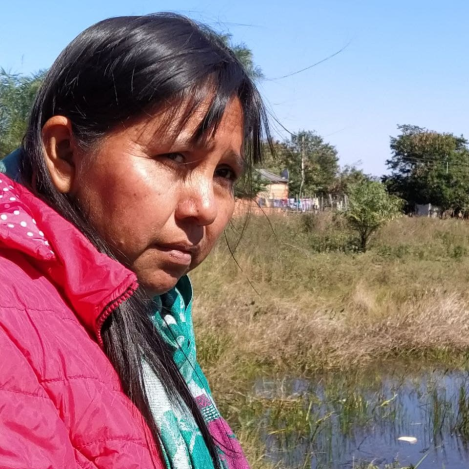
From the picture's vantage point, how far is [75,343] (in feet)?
2.73

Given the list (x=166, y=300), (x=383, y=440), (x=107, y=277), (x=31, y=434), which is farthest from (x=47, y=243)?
(x=383, y=440)

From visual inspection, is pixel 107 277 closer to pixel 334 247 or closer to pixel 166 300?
pixel 166 300

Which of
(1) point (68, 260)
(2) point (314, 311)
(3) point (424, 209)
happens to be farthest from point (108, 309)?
(3) point (424, 209)

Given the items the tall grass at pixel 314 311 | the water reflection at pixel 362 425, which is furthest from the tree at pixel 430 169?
the water reflection at pixel 362 425

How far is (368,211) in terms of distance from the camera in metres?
19.2

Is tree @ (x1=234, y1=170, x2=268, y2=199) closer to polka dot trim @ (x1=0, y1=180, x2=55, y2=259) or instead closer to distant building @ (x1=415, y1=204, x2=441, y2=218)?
polka dot trim @ (x1=0, y1=180, x2=55, y2=259)

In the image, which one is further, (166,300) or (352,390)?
(352,390)

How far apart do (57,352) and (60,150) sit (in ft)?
1.18

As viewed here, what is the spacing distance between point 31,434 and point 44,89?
0.56 m

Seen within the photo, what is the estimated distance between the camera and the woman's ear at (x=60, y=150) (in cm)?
102

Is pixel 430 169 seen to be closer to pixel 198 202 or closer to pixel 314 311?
pixel 314 311

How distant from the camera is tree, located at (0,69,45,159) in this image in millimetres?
3614

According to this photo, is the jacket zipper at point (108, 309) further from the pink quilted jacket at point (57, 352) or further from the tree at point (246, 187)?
the tree at point (246, 187)

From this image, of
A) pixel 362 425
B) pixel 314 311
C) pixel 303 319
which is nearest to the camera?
pixel 362 425
